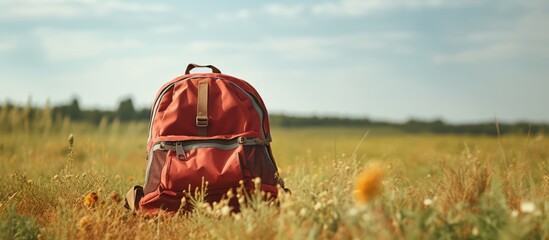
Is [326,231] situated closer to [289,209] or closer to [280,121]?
[289,209]

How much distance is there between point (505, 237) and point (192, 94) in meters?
3.28

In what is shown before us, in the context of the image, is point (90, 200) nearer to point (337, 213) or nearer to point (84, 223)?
point (84, 223)

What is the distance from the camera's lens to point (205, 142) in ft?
16.3

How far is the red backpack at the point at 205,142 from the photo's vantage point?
190 inches

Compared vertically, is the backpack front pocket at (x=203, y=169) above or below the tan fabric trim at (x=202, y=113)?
below

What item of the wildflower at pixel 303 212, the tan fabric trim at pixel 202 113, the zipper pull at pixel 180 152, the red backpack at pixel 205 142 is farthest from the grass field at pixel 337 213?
the tan fabric trim at pixel 202 113

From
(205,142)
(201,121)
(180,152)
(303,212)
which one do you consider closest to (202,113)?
(201,121)

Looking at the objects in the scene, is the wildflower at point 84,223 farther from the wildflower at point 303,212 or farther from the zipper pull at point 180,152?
the wildflower at point 303,212

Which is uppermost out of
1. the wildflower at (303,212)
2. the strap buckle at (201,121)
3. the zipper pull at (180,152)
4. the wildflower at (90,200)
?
the strap buckle at (201,121)

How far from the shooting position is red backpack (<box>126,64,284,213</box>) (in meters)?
4.82

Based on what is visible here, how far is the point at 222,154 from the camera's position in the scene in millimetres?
4902

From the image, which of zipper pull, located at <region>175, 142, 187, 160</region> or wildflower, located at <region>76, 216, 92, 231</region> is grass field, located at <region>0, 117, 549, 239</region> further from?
zipper pull, located at <region>175, 142, 187, 160</region>

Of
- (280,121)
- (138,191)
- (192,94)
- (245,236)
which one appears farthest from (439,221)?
(280,121)

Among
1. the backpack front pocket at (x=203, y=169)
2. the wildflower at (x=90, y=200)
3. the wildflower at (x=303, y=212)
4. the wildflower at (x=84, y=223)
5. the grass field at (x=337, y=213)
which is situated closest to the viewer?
the grass field at (x=337, y=213)
